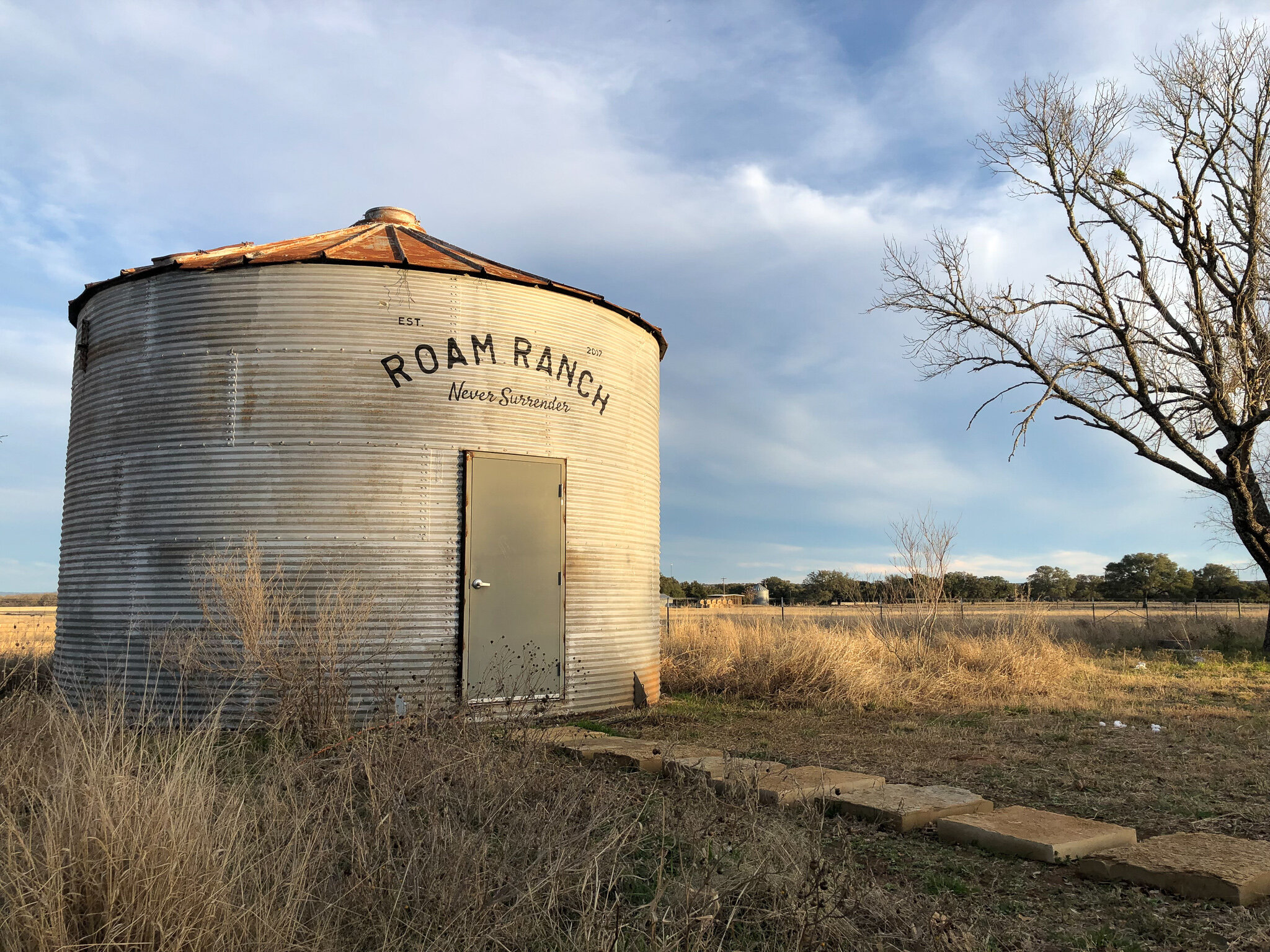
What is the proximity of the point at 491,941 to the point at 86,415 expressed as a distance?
8.12 meters

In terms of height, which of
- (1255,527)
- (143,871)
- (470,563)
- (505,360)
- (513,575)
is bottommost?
(143,871)

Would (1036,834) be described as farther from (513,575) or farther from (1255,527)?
(1255,527)

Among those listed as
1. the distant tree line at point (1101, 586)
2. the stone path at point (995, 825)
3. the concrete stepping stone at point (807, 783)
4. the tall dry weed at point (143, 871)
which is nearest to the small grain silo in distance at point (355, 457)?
the stone path at point (995, 825)

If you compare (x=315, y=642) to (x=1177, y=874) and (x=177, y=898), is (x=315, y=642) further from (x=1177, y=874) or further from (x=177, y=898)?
(x=1177, y=874)

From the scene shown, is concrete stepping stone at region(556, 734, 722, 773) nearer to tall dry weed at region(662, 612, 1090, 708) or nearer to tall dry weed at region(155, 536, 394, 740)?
tall dry weed at region(155, 536, 394, 740)

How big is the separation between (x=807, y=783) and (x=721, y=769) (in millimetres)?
613

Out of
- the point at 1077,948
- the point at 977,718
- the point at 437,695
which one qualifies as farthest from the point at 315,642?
the point at 977,718

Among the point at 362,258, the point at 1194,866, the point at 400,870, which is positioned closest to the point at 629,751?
the point at 400,870

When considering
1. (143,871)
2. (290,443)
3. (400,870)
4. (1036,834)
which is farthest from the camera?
(290,443)

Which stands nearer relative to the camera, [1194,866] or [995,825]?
[1194,866]

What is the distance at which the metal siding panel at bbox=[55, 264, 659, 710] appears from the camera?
7727 millimetres

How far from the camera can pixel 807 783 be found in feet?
17.0

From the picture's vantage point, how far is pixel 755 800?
13.1 ft

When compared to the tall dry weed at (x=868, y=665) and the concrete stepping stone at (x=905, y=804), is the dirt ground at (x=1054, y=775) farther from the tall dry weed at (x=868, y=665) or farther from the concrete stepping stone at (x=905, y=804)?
the tall dry weed at (x=868, y=665)
